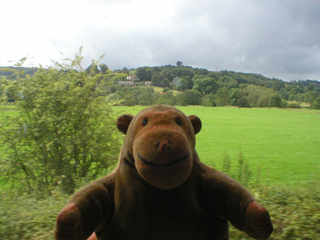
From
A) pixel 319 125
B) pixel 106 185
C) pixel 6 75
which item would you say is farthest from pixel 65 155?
pixel 319 125

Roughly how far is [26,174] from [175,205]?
14.8 feet

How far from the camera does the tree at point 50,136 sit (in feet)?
17.1

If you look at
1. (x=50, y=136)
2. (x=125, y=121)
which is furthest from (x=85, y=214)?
(x=50, y=136)

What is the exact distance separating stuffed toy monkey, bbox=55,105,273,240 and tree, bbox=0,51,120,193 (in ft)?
11.1

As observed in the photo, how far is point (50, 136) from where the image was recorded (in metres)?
5.22

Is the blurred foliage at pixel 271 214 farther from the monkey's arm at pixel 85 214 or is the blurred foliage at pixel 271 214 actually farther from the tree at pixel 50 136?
the monkey's arm at pixel 85 214

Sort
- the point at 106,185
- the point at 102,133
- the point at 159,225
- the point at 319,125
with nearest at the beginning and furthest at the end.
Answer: the point at 159,225 → the point at 106,185 → the point at 102,133 → the point at 319,125

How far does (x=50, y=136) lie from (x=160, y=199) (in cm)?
407

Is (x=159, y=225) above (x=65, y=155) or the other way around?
above

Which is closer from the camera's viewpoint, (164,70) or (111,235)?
(111,235)

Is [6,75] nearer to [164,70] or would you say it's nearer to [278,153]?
[164,70]

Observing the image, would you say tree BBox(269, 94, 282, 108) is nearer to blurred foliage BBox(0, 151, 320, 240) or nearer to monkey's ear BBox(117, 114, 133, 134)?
blurred foliage BBox(0, 151, 320, 240)

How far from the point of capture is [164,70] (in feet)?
44.3

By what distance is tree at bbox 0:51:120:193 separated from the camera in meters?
5.21
